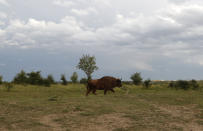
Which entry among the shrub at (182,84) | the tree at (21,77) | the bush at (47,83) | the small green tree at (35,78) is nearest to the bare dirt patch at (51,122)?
the bush at (47,83)

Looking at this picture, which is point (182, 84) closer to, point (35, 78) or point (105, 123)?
point (35, 78)

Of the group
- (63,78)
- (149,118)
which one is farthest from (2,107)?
(63,78)

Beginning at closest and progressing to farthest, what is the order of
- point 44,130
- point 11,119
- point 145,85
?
point 44,130 < point 11,119 < point 145,85

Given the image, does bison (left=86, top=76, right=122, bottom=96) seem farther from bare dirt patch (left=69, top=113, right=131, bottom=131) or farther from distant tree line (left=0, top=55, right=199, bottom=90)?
distant tree line (left=0, top=55, right=199, bottom=90)

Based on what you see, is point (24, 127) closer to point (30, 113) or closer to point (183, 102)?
point (30, 113)

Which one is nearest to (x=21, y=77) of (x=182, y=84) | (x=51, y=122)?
(x=182, y=84)

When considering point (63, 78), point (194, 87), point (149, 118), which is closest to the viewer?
point (149, 118)

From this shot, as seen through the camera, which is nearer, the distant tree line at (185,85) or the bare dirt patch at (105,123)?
the bare dirt patch at (105,123)

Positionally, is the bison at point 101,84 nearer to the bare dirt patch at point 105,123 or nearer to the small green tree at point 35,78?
the bare dirt patch at point 105,123

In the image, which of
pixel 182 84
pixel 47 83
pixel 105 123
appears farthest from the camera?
pixel 47 83

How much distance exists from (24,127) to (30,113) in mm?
2328

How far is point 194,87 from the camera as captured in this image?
44.9 meters

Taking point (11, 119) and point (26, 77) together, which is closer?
point (11, 119)

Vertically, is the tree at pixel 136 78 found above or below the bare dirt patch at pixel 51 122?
above
